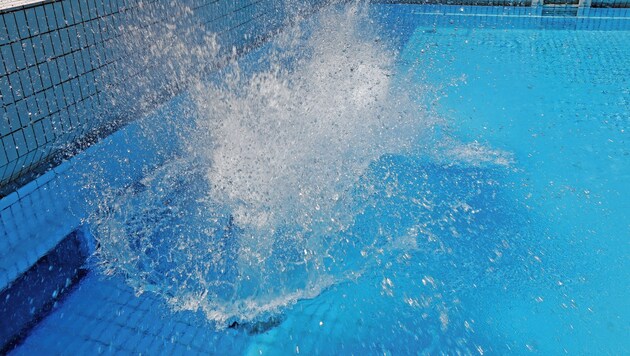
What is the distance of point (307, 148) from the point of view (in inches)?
128

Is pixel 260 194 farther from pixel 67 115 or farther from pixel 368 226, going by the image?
pixel 67 115

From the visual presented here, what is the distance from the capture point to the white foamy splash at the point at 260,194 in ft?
7.86

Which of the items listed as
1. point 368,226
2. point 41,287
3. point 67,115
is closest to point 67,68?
point 67,115

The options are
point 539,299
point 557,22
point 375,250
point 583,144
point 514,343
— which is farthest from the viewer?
point 557,22

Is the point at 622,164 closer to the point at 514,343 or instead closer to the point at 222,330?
the point at 514,343

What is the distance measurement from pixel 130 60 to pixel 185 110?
497mm

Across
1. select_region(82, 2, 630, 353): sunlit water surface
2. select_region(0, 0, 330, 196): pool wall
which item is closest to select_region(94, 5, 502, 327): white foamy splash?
select_region(82, 2, 630, 353): sunlit water surface

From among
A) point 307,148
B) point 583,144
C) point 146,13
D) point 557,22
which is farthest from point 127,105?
point 557,22

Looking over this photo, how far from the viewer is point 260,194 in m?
2.84

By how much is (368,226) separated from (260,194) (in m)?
0.60

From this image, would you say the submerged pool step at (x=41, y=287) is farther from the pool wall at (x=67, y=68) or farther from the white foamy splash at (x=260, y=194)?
the pool wall at (x=67, y=68)

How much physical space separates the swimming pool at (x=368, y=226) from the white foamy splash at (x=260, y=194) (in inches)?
0.4

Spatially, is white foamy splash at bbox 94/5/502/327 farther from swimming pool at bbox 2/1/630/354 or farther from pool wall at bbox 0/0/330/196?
pool wall at bbox 0/0/330/196

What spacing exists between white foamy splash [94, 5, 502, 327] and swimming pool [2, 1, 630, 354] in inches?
0.4
